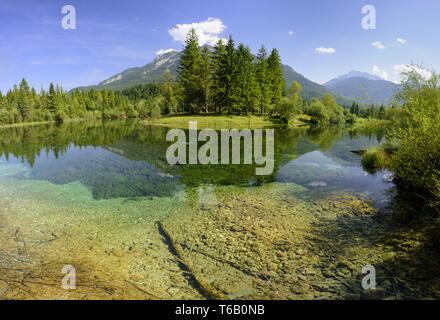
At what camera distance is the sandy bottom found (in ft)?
19.6

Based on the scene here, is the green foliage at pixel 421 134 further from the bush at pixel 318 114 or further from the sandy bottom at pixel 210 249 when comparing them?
the bush at pixel 318 114

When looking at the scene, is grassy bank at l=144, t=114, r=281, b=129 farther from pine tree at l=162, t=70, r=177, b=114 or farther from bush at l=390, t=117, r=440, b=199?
bush at l=390, t=117, r=440, b=199

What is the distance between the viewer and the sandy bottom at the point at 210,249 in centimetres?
596

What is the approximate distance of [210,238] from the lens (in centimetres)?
880

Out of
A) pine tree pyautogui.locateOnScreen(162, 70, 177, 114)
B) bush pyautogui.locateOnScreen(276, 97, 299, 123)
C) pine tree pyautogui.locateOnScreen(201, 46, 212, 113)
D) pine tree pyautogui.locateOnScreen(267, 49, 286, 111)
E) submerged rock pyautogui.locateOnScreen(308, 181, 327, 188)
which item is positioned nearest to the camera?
submerged rock pyautogui.locateOnScreen(308, 181, 327, 188)

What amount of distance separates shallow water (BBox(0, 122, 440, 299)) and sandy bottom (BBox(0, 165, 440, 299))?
0.15 ft

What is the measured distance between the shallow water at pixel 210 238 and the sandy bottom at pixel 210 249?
45 millimetres

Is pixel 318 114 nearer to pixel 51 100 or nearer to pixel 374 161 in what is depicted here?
pixel 374 161

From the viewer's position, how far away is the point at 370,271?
668 cm

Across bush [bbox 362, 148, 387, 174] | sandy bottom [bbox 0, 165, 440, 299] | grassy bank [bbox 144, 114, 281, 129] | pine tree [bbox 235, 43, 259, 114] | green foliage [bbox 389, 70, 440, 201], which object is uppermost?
pine tree [bbox 235, 43, 259, 114]

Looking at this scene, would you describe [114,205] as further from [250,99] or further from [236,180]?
[250,99]

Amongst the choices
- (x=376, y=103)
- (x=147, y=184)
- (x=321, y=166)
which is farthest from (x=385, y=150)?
(x=147, y=184)

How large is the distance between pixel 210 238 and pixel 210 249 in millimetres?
770

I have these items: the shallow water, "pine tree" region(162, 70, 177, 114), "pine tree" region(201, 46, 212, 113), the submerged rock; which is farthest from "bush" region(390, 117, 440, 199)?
"pine tree" region(162, 70, 177, 114)
